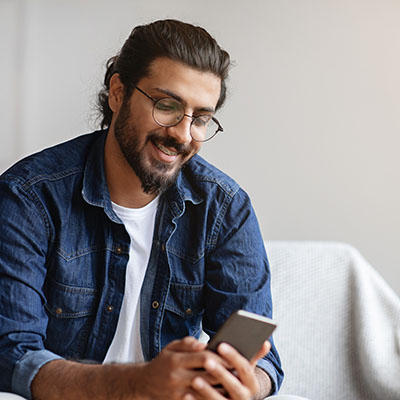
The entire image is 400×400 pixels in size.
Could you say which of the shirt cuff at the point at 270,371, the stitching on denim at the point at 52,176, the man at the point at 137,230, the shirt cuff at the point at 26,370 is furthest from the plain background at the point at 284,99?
the shirt cuff at the point at 26,370

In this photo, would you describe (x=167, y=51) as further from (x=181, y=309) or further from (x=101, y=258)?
(x=181, y=309)

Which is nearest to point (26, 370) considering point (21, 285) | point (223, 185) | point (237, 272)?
point (21, 285)

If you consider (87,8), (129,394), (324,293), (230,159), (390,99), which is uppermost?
(87,8)

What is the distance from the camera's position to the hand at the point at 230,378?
103 centimetres

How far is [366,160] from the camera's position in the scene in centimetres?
215

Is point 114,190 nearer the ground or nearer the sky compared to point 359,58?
nearer the ground

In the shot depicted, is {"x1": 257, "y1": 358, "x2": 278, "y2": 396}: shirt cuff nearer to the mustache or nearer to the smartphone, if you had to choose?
the smartphone

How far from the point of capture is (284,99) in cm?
211

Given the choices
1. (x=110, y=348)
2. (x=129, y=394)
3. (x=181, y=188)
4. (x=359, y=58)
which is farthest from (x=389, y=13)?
(x=129, y=394)

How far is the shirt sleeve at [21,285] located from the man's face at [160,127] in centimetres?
24

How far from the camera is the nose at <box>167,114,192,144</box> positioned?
1361 millimetres

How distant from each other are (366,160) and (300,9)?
55 centimetres

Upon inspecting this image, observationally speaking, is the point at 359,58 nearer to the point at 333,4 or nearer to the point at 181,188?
the point at 333,4

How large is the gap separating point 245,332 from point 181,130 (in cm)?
51
